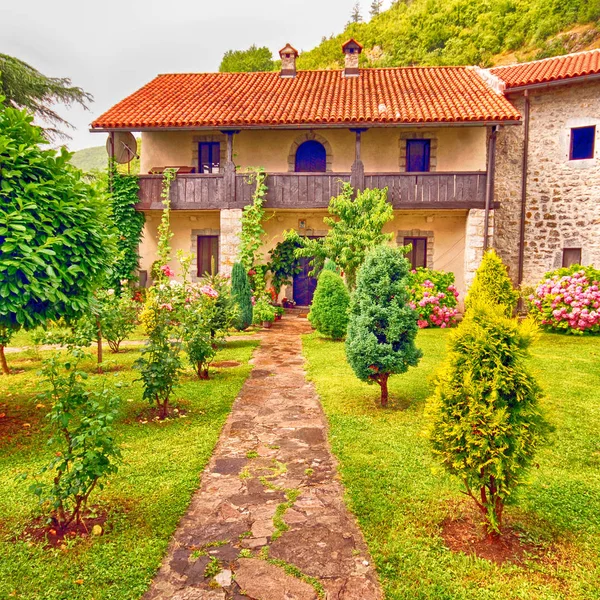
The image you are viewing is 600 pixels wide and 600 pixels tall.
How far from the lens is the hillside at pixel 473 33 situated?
816 inches

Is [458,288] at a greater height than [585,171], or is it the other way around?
[585,171]

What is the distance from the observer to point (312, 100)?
15.5m

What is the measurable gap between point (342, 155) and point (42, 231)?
41.4 ft

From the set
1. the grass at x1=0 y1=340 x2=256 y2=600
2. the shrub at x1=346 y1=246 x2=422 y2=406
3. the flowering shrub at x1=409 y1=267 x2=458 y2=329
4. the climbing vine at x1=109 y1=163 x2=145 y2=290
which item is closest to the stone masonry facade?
the flowering shrub at x1=409 y1=267 x2=458 y2=329

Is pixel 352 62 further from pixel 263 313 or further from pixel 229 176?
pixel 263 313

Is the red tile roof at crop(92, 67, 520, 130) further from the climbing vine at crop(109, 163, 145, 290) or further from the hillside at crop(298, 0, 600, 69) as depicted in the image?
the hillside at crop(298, 0, 600, 69)

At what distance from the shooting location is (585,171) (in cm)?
1434

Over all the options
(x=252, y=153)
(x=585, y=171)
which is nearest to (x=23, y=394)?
(x=252, y=153)

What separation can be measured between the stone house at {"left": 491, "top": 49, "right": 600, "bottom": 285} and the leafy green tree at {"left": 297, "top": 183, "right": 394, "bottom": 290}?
434 centimetres

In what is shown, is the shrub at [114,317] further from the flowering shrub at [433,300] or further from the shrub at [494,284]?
the flowering shrub at [433,300]

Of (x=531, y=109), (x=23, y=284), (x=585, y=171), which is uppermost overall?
(x=531, y=109)

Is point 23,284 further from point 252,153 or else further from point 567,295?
point 252,153

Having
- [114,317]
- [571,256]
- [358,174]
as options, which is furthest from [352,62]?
[114,317]

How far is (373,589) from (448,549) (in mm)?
678
